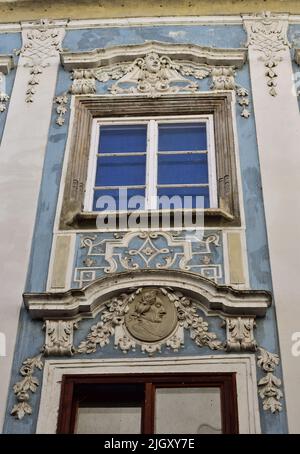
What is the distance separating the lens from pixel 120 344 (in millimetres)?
5855

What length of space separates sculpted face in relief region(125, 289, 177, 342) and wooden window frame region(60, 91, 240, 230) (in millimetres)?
955

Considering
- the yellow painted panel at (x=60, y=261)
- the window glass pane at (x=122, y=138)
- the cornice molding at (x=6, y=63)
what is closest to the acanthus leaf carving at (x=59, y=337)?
the yellow painted panel at (x=60, y=261)

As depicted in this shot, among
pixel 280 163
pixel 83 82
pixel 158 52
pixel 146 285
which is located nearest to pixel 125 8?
pixel 158 52

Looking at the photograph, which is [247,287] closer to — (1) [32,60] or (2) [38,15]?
(1) [32,60]

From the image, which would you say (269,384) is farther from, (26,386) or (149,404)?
(26,386)

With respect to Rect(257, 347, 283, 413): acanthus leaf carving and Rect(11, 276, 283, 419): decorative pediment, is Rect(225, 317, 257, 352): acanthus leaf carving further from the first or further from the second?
Rect(257, 347, 283, 413): acanthus leaf carving

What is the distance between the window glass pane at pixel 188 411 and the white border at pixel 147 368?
17cm

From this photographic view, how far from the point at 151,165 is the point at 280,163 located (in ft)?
4.23

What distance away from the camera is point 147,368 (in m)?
5.66

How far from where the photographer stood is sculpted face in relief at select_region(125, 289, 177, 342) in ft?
19.4

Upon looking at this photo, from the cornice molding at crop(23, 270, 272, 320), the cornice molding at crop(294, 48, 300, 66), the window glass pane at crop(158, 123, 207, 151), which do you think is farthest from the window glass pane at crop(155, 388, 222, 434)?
the cornice molding at crop(294, 48, 300, 66)

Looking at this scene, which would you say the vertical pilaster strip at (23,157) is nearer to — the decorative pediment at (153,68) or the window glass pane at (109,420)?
the decorative pediment at (153,68)

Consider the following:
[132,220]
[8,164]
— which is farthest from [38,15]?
[132,220]

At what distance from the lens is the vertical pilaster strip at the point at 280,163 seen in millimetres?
5875
